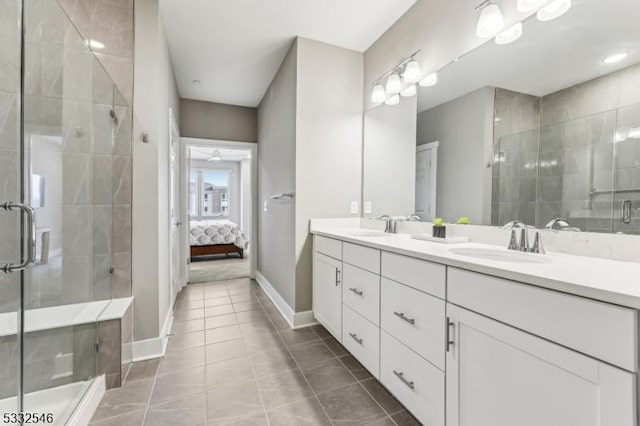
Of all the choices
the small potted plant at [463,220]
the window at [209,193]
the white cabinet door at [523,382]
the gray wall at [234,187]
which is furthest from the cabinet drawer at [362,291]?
the window at [209,193]

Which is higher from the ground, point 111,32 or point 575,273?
point 111,32

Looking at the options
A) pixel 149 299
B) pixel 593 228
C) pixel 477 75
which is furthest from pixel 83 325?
pixel 477 75

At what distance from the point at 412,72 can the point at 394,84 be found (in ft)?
0.63

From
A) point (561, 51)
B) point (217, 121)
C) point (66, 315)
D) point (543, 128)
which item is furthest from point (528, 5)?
point (217, 121)

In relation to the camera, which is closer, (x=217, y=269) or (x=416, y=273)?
(x=416, y=273)

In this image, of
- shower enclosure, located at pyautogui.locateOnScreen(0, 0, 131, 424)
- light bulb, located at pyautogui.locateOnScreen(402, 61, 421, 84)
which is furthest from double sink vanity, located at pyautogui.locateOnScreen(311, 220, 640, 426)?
shower enclosure, located at pyautogui.locateOnScreen(0, 0, 131, 424)

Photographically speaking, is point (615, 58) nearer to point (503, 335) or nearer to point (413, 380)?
point (503, 335)

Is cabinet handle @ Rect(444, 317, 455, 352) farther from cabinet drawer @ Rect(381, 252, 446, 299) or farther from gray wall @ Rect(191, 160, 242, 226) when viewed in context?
gray wall @ Rect(191, 160, 242, 226)

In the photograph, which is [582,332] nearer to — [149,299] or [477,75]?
[477,75]

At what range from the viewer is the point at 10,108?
135 cm

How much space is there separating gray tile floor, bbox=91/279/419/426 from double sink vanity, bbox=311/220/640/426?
9.5 inches

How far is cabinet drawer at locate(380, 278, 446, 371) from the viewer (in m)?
1.15

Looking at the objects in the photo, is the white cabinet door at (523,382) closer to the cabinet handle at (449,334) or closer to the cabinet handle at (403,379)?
the cabinet handle at (449,334)

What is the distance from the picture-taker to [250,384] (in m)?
1.67
